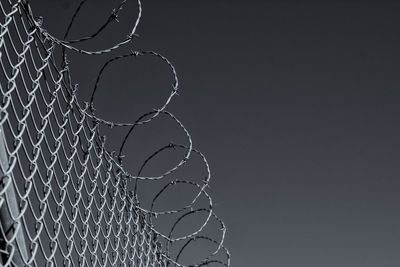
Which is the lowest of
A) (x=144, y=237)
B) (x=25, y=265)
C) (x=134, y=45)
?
(x=25, y=265)

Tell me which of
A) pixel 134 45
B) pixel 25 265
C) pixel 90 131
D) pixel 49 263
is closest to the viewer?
pixel 25 265

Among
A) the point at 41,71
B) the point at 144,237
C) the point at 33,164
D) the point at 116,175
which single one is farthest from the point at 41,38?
the point at 144,237

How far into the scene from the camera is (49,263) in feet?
2.94

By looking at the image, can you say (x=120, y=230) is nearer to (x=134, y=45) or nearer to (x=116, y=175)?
(x=116, y=175)

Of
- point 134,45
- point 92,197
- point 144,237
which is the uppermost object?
point 134,45

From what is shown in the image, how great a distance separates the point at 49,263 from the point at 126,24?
4.14m

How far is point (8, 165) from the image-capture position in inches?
31.4

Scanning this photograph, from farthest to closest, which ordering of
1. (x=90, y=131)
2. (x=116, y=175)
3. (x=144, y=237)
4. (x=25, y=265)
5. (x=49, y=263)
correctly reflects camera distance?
(x=144, y=237) < (x=116, y=175) < (x=90, y=131) < (x=49, y=263) < (x=25, y=265)

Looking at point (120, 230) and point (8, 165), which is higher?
point (120, 230)

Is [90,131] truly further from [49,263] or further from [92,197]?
[49,263]

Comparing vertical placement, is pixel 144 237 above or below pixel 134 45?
below

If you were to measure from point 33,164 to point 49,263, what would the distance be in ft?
0.46

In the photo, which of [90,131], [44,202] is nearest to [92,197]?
[90,131]

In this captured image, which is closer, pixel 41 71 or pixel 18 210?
pixel 18 210
